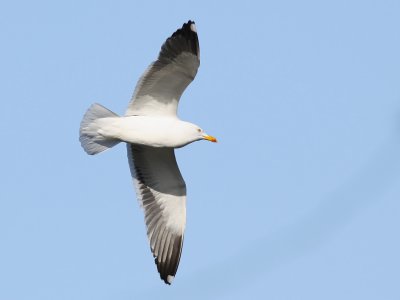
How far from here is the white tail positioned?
502 inches

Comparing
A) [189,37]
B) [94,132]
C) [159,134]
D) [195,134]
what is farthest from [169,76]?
[94,132]

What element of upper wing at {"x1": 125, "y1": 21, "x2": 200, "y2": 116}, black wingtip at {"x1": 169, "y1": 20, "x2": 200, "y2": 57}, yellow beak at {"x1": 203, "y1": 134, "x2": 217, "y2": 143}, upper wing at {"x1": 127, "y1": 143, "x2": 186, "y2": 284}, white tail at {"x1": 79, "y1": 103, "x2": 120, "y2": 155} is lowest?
upper wing at {"x1": 127, "y1": 143, "x2": 186, "y2": 284}

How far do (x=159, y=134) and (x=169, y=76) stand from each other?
2.40 ft

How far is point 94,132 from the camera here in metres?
12.7

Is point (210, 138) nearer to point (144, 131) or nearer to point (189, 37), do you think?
point (144, 131)

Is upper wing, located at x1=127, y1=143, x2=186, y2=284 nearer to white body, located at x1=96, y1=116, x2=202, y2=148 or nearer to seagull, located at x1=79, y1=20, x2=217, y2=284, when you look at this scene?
seagull, located at x1=79, y1=20, x2=217, y2=284

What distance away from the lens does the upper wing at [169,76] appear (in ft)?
41.1

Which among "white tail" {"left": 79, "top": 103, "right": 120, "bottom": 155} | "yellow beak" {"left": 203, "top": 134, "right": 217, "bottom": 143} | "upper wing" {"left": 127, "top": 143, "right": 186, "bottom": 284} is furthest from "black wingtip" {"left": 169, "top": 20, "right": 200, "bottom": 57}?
"upper wing" {"left": 127, "top": 143, "right": 186, "bottom": 284}

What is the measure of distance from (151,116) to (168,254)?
2.09m

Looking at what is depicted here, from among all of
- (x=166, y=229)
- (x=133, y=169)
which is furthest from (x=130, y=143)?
(x=166, y=229)

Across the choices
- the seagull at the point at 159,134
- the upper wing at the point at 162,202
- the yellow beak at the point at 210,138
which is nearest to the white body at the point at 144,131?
the seagull at the point at 159,134

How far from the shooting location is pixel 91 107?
42.0ft

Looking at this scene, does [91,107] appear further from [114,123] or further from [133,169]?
[133,169]

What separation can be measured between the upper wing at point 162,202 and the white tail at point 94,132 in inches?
37.7
